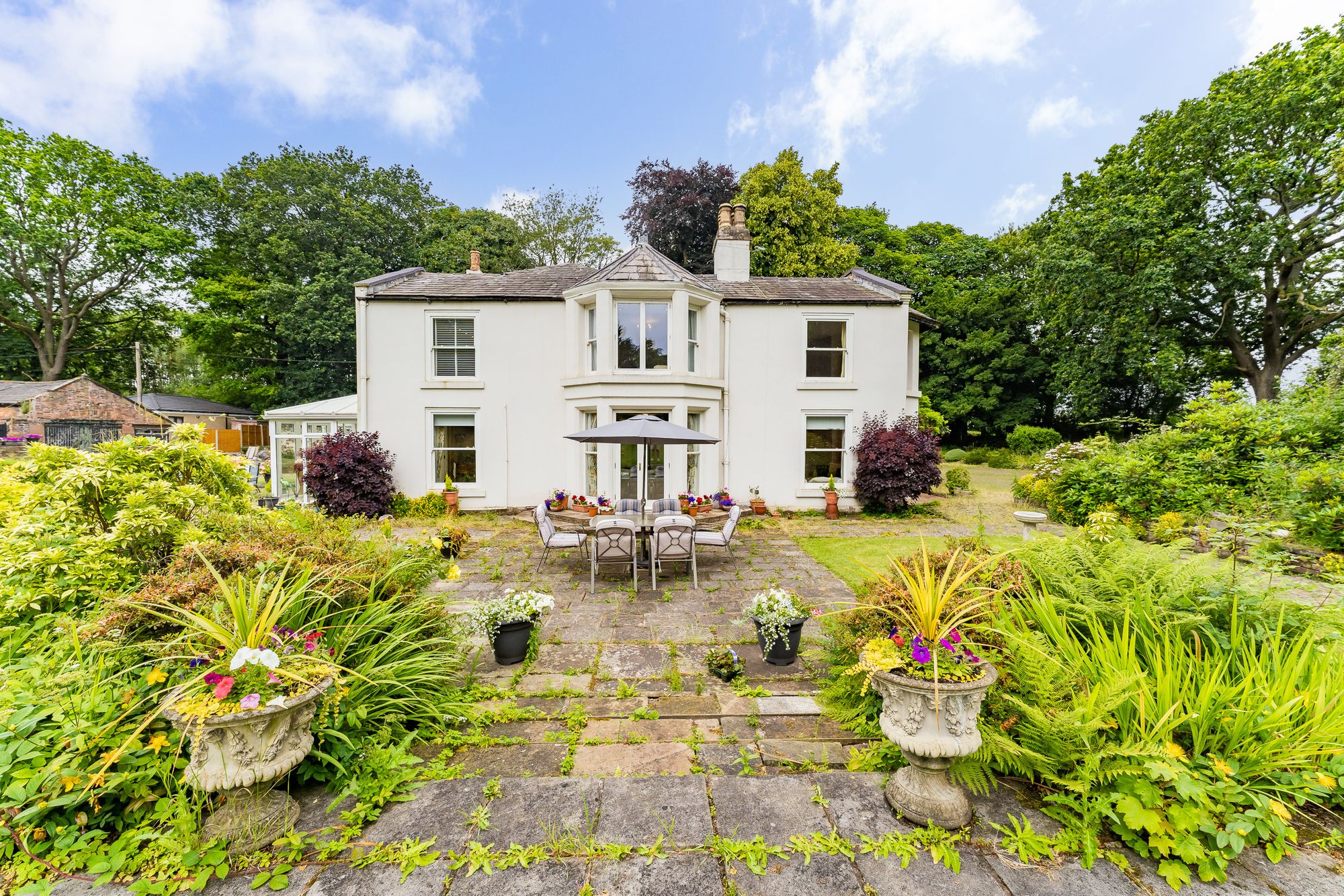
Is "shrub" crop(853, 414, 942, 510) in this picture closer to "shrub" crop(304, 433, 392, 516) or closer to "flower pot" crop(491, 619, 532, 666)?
"flower pot" crop(491, 619, 532, 666)

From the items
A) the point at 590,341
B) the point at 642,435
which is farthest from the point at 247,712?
the point at 590,341

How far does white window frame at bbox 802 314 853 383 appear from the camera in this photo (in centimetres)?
1277

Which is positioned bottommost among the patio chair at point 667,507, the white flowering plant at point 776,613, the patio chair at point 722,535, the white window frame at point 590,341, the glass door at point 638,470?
the white flowering plant at point 776,613

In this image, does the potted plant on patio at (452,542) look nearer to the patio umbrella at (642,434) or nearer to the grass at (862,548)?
the patio umbrella at (642,434)

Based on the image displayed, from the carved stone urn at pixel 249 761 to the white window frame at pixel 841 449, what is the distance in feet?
38.4

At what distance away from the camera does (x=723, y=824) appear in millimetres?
2664

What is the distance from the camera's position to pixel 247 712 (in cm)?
238

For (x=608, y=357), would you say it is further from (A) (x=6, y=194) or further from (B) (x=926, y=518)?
(A) (x=6, y=194)

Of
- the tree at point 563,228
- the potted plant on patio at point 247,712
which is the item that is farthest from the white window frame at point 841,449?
the tree at point 563,228

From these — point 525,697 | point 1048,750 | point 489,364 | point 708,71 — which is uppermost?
point 708,71

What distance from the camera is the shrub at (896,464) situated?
12234mm

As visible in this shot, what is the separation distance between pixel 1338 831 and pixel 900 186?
25.3 m

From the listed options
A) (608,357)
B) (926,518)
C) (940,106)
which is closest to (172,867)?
(608,357)

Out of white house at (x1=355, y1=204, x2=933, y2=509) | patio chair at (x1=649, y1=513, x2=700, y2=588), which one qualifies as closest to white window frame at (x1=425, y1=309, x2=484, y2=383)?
white house at (x1=355, y1=204, x2=933, y2=509)
